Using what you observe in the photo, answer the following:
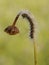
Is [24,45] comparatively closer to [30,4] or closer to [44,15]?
[44,15]

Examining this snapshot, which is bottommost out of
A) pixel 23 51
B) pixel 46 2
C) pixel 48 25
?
pixel 23 51

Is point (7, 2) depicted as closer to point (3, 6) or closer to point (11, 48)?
point (3, 6)

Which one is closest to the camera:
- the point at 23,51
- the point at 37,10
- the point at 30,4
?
the point at 23,51

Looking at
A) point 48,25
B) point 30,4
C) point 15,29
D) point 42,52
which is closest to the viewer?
point 15,29

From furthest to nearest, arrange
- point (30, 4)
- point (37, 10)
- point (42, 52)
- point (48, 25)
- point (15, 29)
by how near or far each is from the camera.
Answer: point (30, 4) → point (37, 10) → point (48, 25) → point (42, 52) → point (15, 29)

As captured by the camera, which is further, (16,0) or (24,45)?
(16,0)

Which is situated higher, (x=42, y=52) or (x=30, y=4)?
(x=30, y=4)

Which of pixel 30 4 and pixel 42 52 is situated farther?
pixel 30 4

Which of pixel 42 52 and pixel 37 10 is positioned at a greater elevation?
pixel 37 10

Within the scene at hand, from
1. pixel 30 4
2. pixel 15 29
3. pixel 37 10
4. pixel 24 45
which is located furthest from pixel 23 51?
pixel 15 29

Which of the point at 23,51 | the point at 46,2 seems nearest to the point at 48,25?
the point at 23,51
